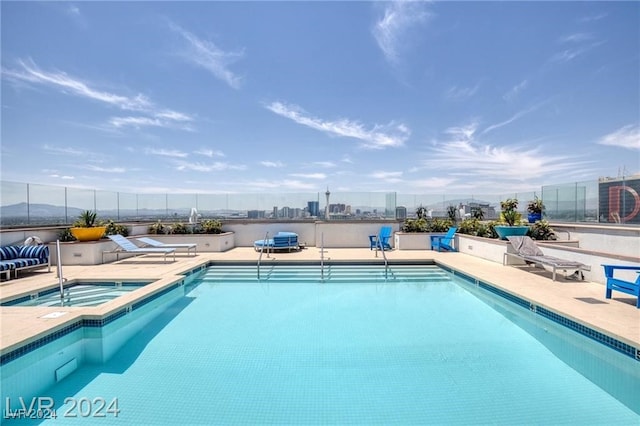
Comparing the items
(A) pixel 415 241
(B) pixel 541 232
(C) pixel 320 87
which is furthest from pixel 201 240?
(B) pixel 541 232

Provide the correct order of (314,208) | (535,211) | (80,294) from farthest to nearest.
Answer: (314,208) < (535,211) < (80,294)

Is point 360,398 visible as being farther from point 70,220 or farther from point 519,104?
point 519,104

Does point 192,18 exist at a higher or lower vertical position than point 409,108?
higher

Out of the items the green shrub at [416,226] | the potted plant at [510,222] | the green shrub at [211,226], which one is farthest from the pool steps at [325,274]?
the green shrub at [211,226]

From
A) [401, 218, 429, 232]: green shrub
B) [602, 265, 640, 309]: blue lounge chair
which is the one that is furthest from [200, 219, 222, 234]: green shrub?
[602, 265, 640, 309]: blue lounge chair

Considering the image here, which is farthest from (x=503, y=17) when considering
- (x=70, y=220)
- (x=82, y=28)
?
(x=70, y=220)

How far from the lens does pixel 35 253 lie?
22.1 feet

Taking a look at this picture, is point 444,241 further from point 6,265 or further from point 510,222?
point 6,265

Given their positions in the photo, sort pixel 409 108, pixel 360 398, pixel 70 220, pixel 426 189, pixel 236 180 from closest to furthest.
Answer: pixel 360 398 → pixel 70 220 → pixel 409 108 → pixel 426 189 → pixel 236 180

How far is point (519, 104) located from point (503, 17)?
11.5 feet

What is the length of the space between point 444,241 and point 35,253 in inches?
438

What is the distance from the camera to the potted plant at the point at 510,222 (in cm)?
764

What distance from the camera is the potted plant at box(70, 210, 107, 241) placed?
8117 mm

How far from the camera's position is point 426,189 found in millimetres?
15359
